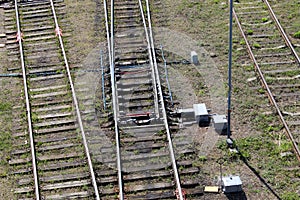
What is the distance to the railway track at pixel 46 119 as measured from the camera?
1219cm

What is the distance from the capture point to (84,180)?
40.0ft

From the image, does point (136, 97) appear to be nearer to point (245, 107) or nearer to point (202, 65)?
point (202, 65)

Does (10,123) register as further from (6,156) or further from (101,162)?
(101,162)

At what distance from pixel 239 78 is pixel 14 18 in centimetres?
840

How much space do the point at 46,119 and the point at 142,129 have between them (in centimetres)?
262

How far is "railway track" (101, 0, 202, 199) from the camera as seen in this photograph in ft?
39.0

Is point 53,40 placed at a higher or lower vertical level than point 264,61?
higher

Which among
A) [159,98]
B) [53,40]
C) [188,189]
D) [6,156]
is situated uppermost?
[53,40]

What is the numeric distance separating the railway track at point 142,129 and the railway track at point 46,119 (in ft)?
2.95

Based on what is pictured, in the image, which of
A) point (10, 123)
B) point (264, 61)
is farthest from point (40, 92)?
point (264, 61)

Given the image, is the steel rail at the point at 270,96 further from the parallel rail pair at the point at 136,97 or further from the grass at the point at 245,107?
the parallel rail pair at the point at 136,97

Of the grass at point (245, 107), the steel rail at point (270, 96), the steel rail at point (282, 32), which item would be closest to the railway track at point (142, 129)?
the grass at point (245, 107)

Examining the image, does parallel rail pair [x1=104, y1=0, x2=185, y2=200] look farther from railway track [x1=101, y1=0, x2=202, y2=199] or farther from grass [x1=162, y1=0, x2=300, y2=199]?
grass [x1=162, y1=0, x2=300, y2=199]

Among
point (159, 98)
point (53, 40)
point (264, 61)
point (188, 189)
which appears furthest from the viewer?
point (53, 40)
